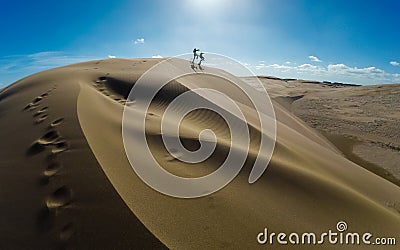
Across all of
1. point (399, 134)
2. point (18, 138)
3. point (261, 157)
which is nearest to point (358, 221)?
point (261, 157)

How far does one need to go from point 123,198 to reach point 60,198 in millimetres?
668

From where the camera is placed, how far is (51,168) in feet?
10.4

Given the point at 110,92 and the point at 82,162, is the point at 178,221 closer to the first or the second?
the point at 82,162

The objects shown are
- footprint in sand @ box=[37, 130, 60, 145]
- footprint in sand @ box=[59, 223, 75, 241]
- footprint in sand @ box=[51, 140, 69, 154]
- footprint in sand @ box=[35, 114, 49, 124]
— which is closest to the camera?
footprint in sand @ box=[59, 223, 75, 241]

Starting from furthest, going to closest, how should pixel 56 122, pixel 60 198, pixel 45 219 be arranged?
pixel 56 122, pixel 60 198, pixel 45 219

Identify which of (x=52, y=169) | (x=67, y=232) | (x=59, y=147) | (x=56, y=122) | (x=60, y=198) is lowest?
(x=67, y=232)

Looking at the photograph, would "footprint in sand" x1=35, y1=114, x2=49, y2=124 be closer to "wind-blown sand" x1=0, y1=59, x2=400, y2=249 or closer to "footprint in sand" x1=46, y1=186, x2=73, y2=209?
"wind-blown sand" x1=0, y1=59, x2=400, y2=249

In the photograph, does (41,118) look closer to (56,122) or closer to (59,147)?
(56,122)

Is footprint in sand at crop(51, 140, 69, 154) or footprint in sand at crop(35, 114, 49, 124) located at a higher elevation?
footprint in sand at crop(35, 114, 49, 124)

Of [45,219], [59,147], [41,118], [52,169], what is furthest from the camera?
[41,118]

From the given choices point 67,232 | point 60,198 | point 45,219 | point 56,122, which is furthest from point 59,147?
point 67,232

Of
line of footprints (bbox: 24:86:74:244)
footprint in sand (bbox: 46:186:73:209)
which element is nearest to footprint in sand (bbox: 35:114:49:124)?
line of footprints (bbox: 24:86:74:244)

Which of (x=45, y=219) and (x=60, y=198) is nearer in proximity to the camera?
(x=45, y=219)

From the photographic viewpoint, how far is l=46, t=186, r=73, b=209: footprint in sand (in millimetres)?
2609
